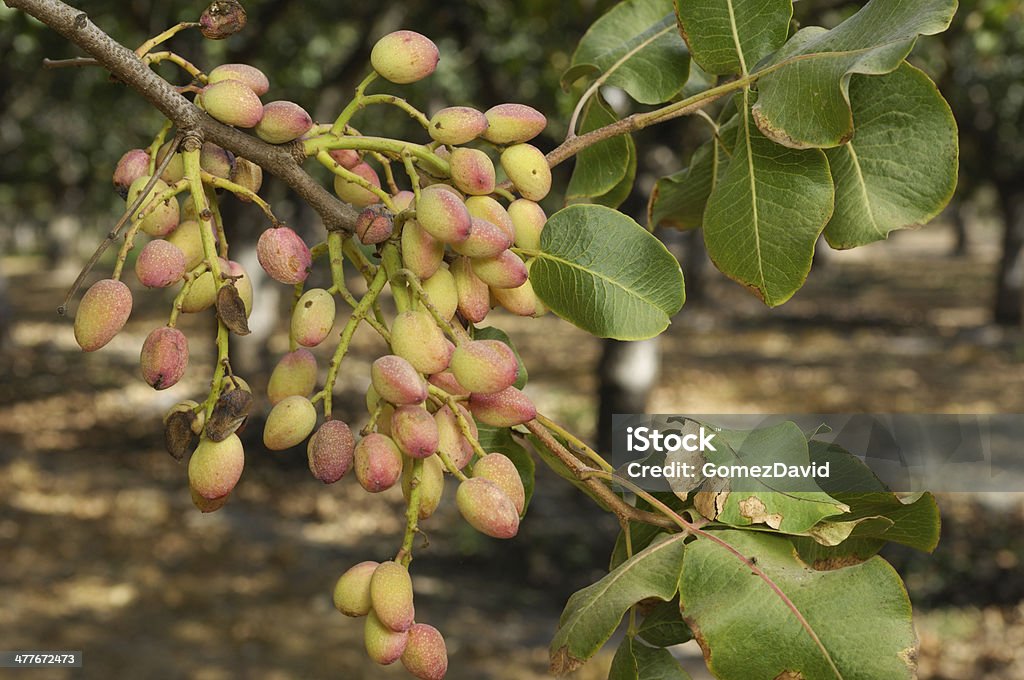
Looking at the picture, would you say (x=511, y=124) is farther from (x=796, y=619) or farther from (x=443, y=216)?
(x=796, y=619)

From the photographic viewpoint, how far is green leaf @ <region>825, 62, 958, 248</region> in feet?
2.71

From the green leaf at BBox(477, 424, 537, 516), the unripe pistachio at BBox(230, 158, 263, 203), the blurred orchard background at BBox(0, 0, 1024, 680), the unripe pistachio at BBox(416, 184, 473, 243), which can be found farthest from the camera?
the blurred orchard background at BBox(0, 0, 1024, 680)

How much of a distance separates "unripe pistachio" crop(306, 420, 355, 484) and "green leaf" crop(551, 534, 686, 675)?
0.22 metres

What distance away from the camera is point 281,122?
0.77m

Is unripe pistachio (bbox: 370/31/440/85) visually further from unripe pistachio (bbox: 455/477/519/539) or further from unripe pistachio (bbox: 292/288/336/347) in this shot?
unripe pistachio (bbox: 455/477/519/539)

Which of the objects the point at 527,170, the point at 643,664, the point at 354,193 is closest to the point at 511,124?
the point at 527,170

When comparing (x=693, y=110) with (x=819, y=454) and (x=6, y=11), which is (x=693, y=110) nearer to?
(x=819, y=454)

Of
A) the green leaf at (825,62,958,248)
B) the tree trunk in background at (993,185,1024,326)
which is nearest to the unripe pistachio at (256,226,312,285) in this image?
the green leaf at (825,62,958,248)

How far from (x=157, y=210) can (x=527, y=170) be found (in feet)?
1.00

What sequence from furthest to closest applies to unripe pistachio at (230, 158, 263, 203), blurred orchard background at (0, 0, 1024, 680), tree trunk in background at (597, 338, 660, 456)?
tree trunk in background at (597, 338, 660, 456)
blurred orchard background at (0, 0, 1024, 680)
unripe pistachio at (230, 158, 263, 203)

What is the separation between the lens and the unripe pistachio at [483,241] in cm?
73

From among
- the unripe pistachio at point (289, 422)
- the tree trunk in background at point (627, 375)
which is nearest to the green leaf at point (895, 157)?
the unripe pistachio at point (289, 422)

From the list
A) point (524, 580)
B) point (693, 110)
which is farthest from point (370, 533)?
point (693, 110)

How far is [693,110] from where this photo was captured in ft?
2.93
